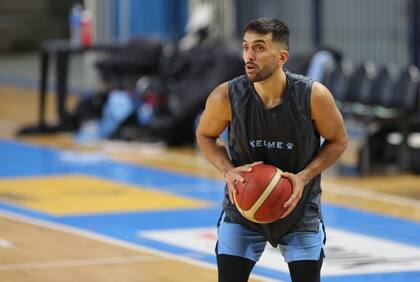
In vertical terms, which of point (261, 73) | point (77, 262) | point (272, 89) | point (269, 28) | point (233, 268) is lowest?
point (77, 262)

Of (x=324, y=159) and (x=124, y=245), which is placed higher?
(x=324, y=159)

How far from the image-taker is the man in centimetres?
612

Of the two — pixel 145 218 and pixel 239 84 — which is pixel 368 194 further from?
pixel 239 84

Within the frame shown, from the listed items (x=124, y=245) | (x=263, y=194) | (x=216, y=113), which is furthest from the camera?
(x=124, y=245)

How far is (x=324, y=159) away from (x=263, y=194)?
419mm

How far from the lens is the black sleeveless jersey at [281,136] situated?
6172 mm

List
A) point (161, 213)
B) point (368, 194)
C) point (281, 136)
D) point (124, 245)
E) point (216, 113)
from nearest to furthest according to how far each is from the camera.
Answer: point (281, 136) → point (216, 113) → point (124, 245) → point (161, 213) → point (368, 194)

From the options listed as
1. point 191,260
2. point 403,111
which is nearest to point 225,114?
point 191,260

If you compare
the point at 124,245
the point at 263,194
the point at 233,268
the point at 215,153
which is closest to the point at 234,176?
the point at 263,194

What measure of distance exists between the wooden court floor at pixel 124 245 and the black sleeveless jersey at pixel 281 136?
87.0 inches

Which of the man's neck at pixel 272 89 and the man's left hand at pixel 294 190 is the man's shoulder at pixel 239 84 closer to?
the man's neck at pixel 272 89

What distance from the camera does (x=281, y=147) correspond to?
6.18 meters

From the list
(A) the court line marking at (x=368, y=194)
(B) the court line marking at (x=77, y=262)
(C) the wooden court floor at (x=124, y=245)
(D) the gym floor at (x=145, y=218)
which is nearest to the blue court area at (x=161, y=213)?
(D) the gym floor at (x=145, y=218)

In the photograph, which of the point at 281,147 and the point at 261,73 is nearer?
the point at 261,73
